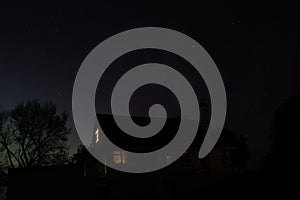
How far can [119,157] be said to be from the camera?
90.3 ft

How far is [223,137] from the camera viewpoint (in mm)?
34469

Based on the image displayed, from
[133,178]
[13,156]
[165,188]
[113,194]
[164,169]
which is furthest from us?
[13,156]

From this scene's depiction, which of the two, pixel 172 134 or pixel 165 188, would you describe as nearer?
pixel 165 188

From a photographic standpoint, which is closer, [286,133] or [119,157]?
[286,133]

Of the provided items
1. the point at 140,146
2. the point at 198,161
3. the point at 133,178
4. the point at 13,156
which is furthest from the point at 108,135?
the point at 13,156

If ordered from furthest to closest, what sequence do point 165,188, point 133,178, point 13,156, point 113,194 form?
point 13,156
point 133,178
point 113,194
point 165,188

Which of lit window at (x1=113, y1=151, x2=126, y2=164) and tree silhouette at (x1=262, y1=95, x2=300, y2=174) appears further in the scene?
lit window at (x1=113, y1=151, x2=126, y2=164)

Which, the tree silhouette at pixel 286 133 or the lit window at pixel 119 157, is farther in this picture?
the lit window at pixel 119 157

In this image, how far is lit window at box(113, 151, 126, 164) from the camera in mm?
27270

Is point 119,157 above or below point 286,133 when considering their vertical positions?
below

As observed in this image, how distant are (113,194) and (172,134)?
11326 mm

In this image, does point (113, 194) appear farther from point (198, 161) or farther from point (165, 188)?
point (198, 161)

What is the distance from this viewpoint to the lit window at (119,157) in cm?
2727

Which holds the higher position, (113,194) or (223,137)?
(223,137)
